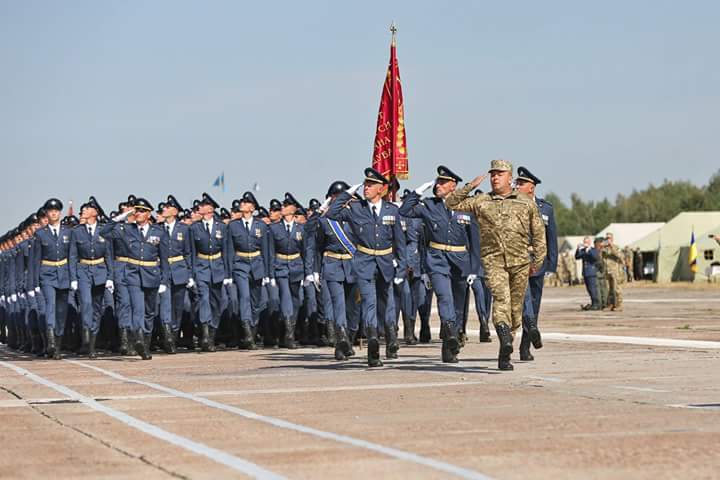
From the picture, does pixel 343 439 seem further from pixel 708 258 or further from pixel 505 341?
pixel 708 258

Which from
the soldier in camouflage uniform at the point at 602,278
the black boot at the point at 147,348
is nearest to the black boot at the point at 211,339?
the black boot at the point at 147,348

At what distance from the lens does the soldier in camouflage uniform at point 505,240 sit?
44.7 ft

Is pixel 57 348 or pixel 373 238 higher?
pixel 373 238

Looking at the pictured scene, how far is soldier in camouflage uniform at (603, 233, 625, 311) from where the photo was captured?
32219 millimetres

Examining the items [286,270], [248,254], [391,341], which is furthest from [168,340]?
[391,341]

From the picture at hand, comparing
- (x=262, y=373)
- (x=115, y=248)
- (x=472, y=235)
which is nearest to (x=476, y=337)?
(x=472, y=235)

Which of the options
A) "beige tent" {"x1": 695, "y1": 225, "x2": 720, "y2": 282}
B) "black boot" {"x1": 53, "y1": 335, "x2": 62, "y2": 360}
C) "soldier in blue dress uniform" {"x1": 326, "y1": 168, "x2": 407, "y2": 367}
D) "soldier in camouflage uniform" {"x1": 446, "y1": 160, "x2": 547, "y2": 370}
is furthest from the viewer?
"beige tent" {"x1": 695, "y1": 225, "x2": 720, "y2": 282}

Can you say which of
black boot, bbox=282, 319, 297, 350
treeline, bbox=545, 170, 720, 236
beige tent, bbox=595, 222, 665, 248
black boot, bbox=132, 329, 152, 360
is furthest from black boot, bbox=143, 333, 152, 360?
treeline, bbox=545, 170, 720, 236

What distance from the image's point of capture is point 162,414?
10109 millimetres

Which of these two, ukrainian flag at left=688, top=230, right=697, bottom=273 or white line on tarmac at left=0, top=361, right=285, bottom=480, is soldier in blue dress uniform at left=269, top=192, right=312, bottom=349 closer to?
white line on tarmac at left=0, top=361, right=285, bottom=480

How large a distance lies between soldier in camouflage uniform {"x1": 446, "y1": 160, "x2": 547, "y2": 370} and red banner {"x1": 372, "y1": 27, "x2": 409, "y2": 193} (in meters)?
7.08

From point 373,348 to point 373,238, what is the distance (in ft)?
4.19

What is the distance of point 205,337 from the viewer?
20.8 m

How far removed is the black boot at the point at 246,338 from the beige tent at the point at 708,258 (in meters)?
45.3
